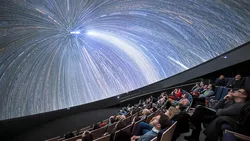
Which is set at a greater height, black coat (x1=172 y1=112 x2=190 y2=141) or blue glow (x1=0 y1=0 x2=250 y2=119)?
blue glow (x1=0 y1=0 x2=250 y2=119)


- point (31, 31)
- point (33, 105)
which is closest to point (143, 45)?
point (31, 31)

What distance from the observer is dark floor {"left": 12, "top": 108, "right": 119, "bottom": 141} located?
9516 mm

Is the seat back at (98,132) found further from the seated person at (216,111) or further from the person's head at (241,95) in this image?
the person's head at (241,95)

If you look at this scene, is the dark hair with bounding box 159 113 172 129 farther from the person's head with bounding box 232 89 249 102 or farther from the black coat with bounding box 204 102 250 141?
the person's head with bounding box 232 89 249 102

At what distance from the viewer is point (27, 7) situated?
10250 millimetres

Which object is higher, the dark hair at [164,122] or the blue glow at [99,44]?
the blue glow at [99,44]

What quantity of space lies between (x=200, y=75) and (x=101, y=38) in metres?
7.90

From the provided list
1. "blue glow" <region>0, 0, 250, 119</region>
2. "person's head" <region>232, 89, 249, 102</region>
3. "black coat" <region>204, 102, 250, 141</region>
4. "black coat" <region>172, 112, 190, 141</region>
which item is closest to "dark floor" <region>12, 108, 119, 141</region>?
"blue glow" <region>0, 0, 250, 119</region>

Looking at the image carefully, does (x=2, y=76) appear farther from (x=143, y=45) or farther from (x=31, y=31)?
(x=143, y=45)

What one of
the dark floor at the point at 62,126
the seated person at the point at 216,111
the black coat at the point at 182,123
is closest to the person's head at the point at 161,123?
the black coat at the point at 182,123

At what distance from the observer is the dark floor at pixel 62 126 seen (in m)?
9.52

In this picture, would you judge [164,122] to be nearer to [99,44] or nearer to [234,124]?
[234,124]

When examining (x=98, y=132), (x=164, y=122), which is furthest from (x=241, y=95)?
(x=98, y=132)

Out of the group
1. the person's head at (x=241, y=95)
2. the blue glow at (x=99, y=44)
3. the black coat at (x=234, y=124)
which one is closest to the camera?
the black coat at (x=234, y=124)
